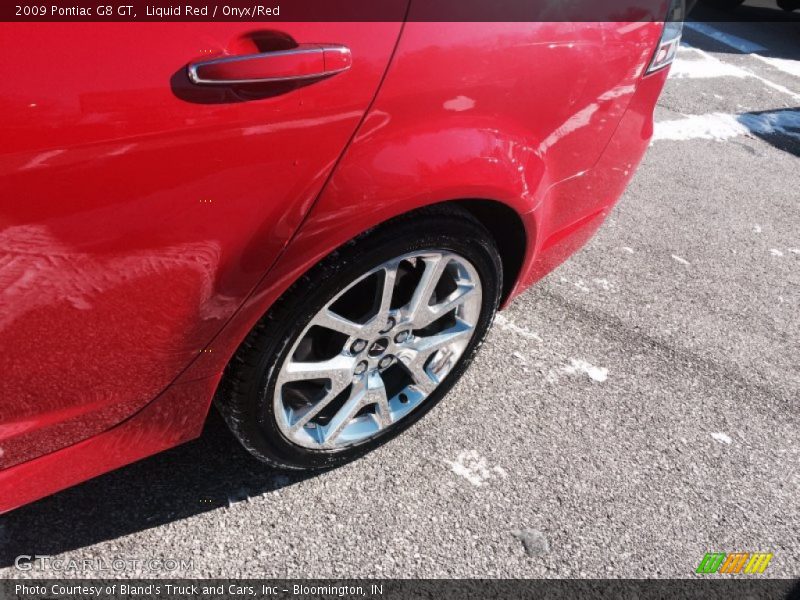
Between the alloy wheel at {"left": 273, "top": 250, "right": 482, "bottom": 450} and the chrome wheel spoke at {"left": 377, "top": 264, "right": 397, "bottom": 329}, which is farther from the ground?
the chrome wheel spoke at {"left": 377, "top": 264, "right": 397, "bottom": 329}

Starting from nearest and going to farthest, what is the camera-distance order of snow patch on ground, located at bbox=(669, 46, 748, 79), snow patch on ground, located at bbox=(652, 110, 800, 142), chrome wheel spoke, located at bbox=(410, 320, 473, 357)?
chrome wheel spoke, located at bbox=(410, 320, 473, 357) → snow patch on ground, located at bbox=(652, 110, 800, 142) → snow patch on ground, located at bbox=(669, 46, 748, 79)

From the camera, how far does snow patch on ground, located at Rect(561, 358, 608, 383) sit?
2607 millimetres

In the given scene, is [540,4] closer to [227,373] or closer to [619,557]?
[227,373]

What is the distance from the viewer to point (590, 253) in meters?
3.36

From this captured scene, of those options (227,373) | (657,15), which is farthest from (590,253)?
(227,373)

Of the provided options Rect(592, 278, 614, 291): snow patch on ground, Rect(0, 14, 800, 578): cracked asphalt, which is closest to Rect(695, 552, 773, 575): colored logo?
Rect(0, 14, 800, 578): cracked asphalt

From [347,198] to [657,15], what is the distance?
1.23 meters

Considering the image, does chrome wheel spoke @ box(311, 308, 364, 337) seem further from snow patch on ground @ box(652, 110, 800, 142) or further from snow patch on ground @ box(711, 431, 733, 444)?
snow patch on ground @ box(652, 110, 800, 142)

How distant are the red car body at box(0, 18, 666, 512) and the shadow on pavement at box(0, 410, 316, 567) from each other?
0.32 meters

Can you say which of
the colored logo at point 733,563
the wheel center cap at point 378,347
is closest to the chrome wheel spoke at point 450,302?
the wheel center cap at point 378,347

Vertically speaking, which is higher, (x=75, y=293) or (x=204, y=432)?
(x=75, y=293)

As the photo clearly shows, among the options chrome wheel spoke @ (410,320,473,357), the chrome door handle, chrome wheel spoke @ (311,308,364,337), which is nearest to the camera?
the chrome door handle

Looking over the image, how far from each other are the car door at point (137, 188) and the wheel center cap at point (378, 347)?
0.54 m

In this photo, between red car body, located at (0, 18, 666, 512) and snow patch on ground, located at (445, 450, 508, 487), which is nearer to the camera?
red car body, located at (0, 18, 666, 512)
